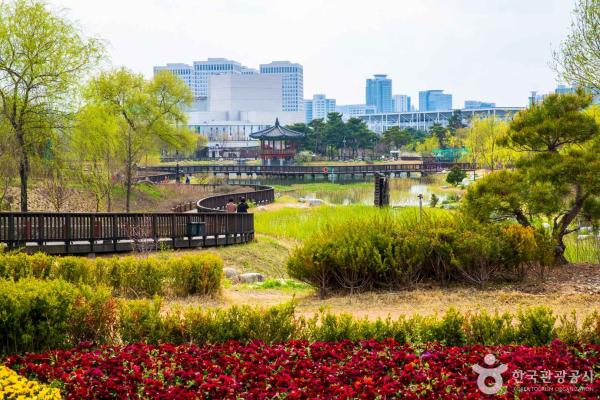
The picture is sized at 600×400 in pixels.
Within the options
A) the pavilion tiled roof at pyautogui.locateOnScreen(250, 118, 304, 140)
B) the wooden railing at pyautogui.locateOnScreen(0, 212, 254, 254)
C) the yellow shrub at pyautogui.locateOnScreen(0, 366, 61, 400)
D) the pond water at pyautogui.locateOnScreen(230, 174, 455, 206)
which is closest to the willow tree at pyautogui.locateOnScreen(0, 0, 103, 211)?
the wooden railing at pyautogui.locateOnScreen(0, 212, 254, 254)

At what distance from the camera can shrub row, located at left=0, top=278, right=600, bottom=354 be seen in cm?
777

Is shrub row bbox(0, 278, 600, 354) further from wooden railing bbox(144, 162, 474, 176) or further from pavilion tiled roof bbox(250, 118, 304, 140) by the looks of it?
pavilion tiled roof bbox(250, 118, 304, 140)

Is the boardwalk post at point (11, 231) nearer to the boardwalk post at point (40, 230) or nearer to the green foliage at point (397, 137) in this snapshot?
the boardwalk post at point (40, 230)

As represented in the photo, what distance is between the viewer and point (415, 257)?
1204 cm

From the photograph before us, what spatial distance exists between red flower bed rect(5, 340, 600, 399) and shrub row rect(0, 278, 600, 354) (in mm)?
415

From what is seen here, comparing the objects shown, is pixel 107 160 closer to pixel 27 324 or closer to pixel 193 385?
pixel 27 324

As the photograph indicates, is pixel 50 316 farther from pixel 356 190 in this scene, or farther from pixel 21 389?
pixel 356 190

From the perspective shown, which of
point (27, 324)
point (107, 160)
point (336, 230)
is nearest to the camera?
point (27, 324)

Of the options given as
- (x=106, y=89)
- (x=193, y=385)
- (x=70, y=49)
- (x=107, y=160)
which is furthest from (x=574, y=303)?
(x=106, y=89)

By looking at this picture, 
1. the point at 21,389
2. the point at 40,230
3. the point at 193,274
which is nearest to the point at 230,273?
the point at 193,274

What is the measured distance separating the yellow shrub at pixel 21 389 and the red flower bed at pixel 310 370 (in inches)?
9.9

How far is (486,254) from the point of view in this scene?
1196 cm

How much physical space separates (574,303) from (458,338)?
3706 millimetres

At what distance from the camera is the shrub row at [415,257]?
12.0m
